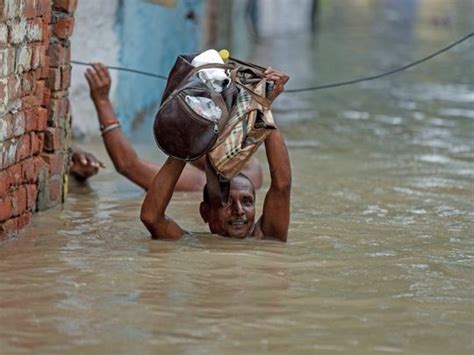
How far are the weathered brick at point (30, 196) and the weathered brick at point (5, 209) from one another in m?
0.28

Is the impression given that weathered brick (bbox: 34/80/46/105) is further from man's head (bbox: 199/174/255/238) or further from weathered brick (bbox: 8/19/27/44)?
man's head (bbox: 199/174/255/238)

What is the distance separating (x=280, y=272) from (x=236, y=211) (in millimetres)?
689

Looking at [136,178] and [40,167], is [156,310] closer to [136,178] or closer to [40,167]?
[40,167]

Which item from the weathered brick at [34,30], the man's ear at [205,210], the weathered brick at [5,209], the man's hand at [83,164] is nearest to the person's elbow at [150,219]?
the man's ear at [205,210]

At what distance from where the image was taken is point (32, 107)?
20.7 ft

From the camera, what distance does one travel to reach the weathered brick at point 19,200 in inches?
238

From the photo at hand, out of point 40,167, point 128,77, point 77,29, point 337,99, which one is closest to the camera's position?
point 40,167

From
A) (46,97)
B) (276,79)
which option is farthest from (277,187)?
(46,97)

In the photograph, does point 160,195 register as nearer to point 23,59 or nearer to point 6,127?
point 6,127

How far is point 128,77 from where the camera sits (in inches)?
421

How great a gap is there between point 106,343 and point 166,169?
A: 1.65 metres

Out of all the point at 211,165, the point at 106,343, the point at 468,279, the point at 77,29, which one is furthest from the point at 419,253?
the point at 77,29

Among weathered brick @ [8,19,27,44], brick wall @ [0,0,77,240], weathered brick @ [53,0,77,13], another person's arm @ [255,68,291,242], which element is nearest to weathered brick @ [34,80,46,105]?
brick wall @ [0,0,77,240]

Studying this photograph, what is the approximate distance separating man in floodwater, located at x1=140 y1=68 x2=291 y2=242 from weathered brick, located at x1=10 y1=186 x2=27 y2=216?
616 millimetres
